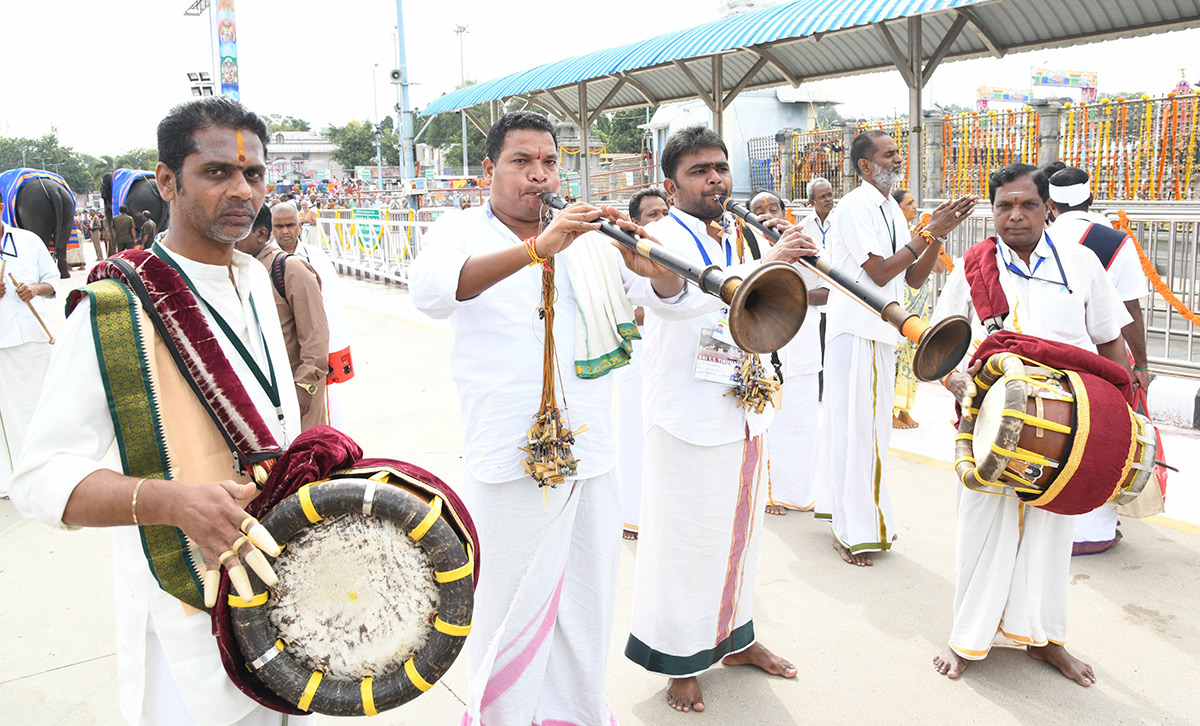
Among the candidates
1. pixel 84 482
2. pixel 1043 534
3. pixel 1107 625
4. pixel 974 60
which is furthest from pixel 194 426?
pixel 974 60

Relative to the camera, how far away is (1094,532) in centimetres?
441

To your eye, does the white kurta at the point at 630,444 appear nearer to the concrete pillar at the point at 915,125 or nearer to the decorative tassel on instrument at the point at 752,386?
the decorative tassel on instrument at the point at 752,386

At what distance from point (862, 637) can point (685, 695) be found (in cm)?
95

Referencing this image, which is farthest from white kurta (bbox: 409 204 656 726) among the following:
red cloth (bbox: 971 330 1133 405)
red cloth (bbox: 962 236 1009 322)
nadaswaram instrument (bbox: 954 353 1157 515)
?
red cloth (bbox: 962 236 1009 322)

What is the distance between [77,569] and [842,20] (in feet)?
28.3

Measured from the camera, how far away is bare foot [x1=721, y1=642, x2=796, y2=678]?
342cm

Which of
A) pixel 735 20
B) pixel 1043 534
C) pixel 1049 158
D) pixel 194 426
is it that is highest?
pixel 735 20

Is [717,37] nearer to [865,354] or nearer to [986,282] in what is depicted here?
[865,354]

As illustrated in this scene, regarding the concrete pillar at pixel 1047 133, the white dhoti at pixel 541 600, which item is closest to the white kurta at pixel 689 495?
the white dhoti at pixel 541 600

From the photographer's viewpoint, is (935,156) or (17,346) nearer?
(17,346)

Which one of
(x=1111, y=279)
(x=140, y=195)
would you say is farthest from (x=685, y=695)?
(x=140, y=195)

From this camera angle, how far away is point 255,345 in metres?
2.01

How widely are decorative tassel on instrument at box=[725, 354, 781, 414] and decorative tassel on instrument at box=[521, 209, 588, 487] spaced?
0.75 meters

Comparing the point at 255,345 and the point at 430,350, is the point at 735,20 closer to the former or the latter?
the point at 430,350
